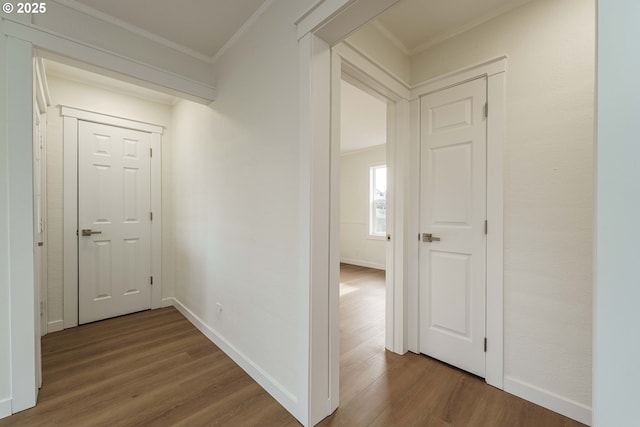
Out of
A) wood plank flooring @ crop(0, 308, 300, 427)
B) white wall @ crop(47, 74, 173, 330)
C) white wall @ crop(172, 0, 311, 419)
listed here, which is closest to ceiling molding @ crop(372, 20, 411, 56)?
white wall @ crop(172, 0, 311, 419)

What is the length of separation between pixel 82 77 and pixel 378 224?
16.9 ft

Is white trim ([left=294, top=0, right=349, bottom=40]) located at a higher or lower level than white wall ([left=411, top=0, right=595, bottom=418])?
higher

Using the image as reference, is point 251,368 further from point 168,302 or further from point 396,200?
point 168,302

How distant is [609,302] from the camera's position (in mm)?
628

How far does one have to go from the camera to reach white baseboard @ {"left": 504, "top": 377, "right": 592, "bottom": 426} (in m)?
1.45

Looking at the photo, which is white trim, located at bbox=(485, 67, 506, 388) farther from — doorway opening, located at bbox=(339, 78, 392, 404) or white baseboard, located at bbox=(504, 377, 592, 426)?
doorway opening, located at bbox=(339, 78, 392, 404)

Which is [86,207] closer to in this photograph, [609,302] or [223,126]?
[223,126]

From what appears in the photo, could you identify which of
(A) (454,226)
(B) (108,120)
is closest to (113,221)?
(B) (108,120)

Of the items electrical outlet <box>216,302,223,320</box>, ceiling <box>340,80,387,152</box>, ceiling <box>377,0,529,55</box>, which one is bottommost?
electrical outlet <box>216,302,223,320</box>

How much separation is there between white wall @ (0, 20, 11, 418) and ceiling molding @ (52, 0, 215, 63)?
A: 0.46 meters

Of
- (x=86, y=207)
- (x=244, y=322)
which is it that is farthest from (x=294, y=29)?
(x=86, y=207)

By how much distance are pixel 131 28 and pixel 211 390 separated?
2.61 m

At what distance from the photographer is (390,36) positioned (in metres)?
1.99

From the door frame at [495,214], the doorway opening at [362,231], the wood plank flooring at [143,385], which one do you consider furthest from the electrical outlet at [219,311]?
the door frame at [495,214]
